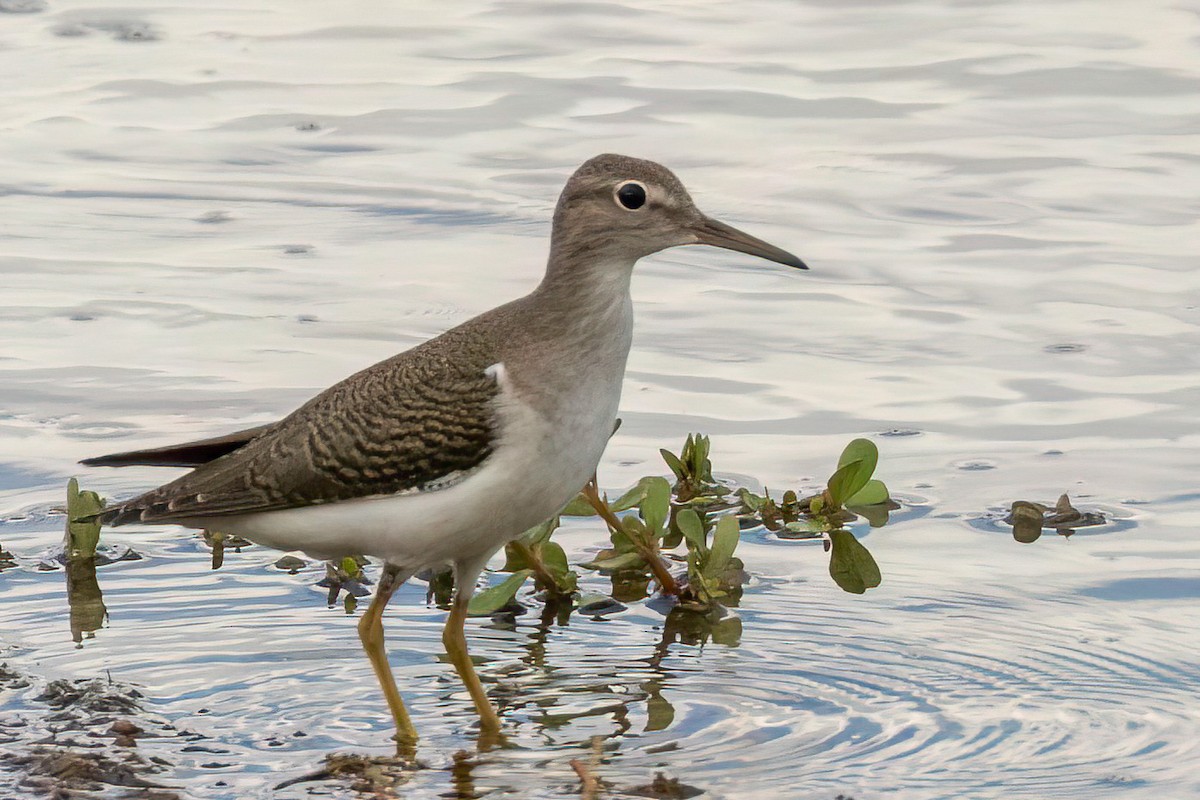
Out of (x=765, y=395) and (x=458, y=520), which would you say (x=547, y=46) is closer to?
(x=765, y=395)

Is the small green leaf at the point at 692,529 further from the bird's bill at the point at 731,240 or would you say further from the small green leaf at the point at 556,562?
the bird's bill at the point at 731,240

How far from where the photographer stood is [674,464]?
8672 millimetres

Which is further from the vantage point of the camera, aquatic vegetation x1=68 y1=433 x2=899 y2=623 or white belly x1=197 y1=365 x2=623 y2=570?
aquatic vegetation x1=68 y1=433 x2=899 y2=623

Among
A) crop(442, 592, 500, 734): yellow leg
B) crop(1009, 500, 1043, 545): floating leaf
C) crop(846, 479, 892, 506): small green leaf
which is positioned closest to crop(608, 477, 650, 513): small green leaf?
crop(442, 592, 500, 734): yellow leg

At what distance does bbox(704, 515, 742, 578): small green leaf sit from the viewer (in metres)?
7.68

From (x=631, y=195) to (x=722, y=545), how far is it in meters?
1.47

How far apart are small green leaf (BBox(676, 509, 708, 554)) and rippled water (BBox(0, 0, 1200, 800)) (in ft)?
1.12

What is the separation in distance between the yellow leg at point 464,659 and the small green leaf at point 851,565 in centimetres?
166

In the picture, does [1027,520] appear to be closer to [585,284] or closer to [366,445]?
[585,284]

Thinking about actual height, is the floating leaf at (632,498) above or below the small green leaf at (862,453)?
below

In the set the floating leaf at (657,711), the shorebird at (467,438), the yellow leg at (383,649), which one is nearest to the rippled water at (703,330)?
the floating leaf at (657,711)

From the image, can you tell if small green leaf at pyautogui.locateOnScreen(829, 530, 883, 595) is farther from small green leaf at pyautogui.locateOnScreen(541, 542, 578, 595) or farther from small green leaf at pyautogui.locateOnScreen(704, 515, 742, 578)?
small green leaf at pyautogui.locateOnScreen(541, 542, 578, 595)

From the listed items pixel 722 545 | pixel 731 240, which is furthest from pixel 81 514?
pixel 731 240

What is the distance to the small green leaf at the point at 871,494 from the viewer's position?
8.36 meters
